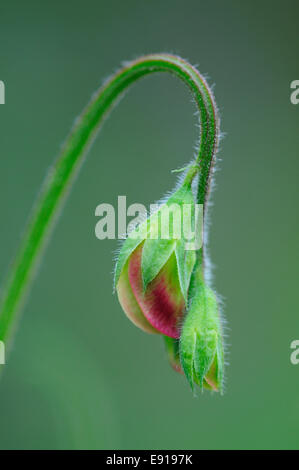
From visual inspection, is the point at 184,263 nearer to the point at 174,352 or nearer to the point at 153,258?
the point at 153,258

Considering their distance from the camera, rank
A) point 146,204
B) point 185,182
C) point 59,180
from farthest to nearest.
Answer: point 146,204 < point 59,180 < point 185,182

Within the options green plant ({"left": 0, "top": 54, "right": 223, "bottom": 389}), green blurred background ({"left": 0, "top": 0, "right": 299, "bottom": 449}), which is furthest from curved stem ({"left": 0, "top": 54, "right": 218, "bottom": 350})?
green blurred background ({"left": 0, "top": 0, "right": 299, "bottom": 449})

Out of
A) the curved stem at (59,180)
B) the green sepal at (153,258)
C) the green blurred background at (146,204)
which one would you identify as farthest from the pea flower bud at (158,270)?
the green blurred background at (146,204)

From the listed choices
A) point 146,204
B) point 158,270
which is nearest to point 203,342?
point 158,270

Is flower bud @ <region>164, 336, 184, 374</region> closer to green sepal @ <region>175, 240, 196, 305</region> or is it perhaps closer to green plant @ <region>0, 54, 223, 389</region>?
green plant @ <region>0, 54, 223, 389</region>

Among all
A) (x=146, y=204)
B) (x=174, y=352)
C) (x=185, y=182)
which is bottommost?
(x=174, y=352)
